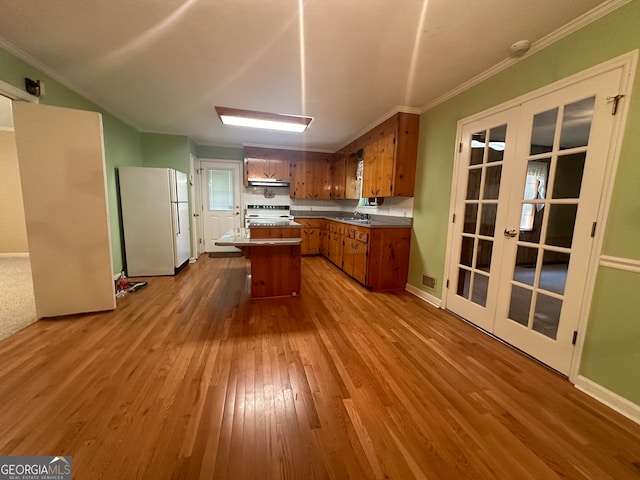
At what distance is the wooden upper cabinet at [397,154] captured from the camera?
10.6 ft

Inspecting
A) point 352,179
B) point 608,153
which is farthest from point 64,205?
point 608,153

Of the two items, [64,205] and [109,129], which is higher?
[109,129]

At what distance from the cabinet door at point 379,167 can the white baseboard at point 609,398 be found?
248cm

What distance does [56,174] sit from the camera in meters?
2.31

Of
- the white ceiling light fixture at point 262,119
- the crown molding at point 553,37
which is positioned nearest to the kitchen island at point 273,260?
the white ceiling light fixture at point 262,119

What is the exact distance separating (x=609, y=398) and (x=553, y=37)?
2490 millimetres

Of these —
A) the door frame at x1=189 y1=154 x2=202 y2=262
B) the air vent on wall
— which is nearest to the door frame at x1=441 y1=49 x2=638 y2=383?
the air vent on wall

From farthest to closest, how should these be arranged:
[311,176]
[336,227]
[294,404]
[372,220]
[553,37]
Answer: [311,176], [336,227], [372,220], [553,37], [294,404]

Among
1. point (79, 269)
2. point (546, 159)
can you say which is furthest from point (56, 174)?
point (546, 159)

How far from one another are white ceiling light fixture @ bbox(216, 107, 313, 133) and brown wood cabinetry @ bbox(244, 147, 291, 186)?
1389 mm

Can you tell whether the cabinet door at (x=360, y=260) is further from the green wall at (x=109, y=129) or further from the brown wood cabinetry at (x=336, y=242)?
the green wall at (x=109, y=129)

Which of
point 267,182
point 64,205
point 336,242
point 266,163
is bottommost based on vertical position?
point 336,242

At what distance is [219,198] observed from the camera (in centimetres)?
552

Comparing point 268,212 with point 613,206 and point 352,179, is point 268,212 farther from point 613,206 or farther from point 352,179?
point 613,206
